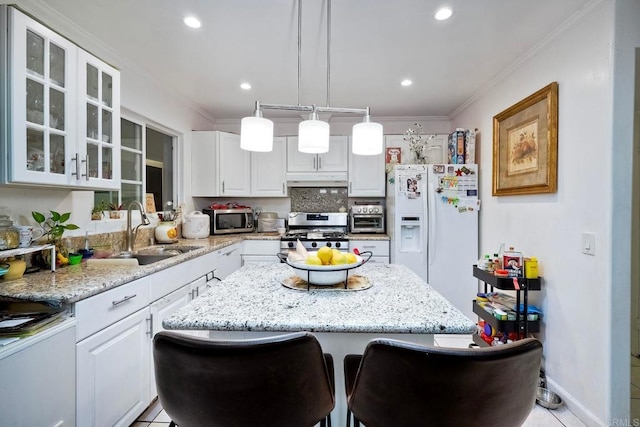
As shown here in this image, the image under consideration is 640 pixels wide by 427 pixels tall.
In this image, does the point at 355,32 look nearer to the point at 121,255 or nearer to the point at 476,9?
the point at 476,9

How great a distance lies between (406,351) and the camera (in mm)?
660

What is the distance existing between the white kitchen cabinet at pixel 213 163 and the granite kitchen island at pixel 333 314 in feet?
7.73

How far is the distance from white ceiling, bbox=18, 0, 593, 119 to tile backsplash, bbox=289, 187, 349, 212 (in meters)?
1.31

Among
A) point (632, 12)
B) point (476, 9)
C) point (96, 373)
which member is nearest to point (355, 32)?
point (476, 9)

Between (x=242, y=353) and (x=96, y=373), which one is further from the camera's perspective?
(x=96, y=373)

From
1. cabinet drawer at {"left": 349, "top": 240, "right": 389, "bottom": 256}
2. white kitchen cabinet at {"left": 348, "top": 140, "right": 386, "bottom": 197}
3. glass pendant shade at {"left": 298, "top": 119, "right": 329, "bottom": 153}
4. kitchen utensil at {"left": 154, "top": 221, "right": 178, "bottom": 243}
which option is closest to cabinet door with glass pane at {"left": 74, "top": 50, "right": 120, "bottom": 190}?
kitchen utensil at {"left": 154, "top": 221, "right": 178, "bottom": 243}

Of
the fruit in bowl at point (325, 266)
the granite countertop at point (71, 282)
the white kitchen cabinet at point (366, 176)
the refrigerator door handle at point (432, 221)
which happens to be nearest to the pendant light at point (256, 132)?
the fruit in bowl at point (325, 266)

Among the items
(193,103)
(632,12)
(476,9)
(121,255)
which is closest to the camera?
(632,12)

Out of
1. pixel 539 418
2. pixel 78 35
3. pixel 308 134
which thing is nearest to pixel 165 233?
pixel 78 35

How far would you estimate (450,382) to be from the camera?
0.65 meters

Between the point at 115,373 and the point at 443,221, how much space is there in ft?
9.24

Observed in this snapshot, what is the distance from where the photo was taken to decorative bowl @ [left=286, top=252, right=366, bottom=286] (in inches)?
48.9

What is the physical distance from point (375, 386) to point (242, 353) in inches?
12.9

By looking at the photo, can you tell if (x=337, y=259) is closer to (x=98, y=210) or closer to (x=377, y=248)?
(x=98, y=210)
